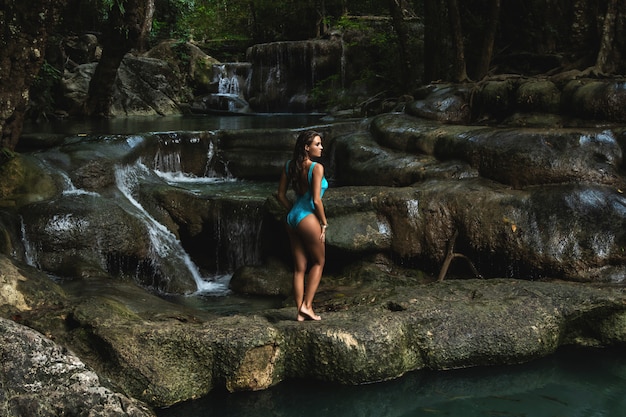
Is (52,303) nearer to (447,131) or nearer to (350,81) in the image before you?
(447,131)

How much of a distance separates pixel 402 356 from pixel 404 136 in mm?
5382

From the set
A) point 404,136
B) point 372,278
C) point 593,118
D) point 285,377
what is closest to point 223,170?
point 404,136

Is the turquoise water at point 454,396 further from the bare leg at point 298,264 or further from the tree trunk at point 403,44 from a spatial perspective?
the tree trunk at point 403,44

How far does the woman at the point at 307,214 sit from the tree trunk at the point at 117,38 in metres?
7.71

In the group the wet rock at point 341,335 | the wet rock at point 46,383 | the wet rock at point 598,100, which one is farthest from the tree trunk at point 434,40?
the wet rock at point 46,383

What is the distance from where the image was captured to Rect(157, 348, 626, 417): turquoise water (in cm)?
519

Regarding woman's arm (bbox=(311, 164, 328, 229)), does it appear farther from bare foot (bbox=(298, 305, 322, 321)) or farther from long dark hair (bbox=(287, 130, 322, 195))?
bare foot (bbox=(298, 305, 322, 321))

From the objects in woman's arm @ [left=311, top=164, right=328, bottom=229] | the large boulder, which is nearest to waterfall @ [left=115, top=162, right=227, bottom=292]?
woman's arm @ [left=311, top=164, right=328, bottom=229]

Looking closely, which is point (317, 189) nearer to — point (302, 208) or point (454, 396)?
point (302, 208)

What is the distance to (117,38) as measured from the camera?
14328 millimetres

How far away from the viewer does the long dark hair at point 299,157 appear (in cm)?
561

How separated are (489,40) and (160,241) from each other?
7.76m

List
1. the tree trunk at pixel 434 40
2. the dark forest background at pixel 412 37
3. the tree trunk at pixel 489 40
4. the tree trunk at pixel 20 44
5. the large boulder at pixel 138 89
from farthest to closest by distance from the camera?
1. the large boulder at pixel 138 89
2. the tree trunk at pixel 434 40
3. the tree trunk at pixel 489 40
4. the dark forest background at pixel 412 37
5. the tree trunk at pixel 20 44

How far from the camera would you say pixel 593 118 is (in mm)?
9328
